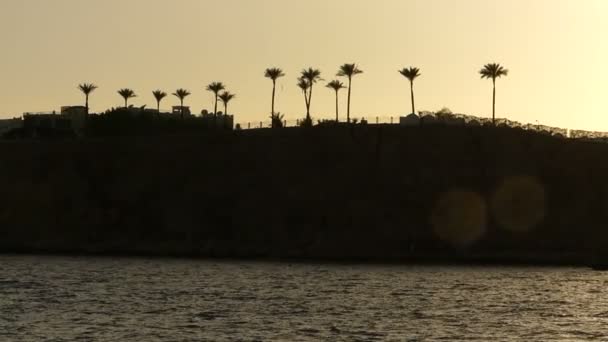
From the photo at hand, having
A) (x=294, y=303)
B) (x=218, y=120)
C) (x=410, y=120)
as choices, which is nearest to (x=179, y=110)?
(x=218, y=120)

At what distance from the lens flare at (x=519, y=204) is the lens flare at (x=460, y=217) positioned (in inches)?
64.9

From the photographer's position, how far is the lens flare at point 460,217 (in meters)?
116

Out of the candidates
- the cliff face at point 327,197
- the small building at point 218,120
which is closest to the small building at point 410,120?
the cliff face at point 327,197

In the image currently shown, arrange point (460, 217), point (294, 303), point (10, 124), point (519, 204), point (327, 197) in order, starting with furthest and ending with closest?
1. point (10, 124)
2. point (327, 197)
3. point (519, 204)
4. point (460, 217)
5. point (294, 303)

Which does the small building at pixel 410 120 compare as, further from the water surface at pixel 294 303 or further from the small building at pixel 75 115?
the small building at pixel 75 115

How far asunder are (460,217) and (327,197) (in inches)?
533

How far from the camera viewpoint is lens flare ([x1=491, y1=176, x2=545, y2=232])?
118 metres

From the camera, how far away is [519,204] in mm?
119688

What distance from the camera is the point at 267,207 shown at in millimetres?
122562

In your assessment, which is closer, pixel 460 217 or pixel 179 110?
pixel 460 217

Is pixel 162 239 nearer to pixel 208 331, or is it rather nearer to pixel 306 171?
pixel 306 171

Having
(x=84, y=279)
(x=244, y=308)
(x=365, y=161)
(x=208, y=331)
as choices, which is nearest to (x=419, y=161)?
(x=365, y=161)

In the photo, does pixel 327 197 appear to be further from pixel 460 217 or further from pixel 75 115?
pixel 75 115

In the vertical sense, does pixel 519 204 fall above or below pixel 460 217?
above
